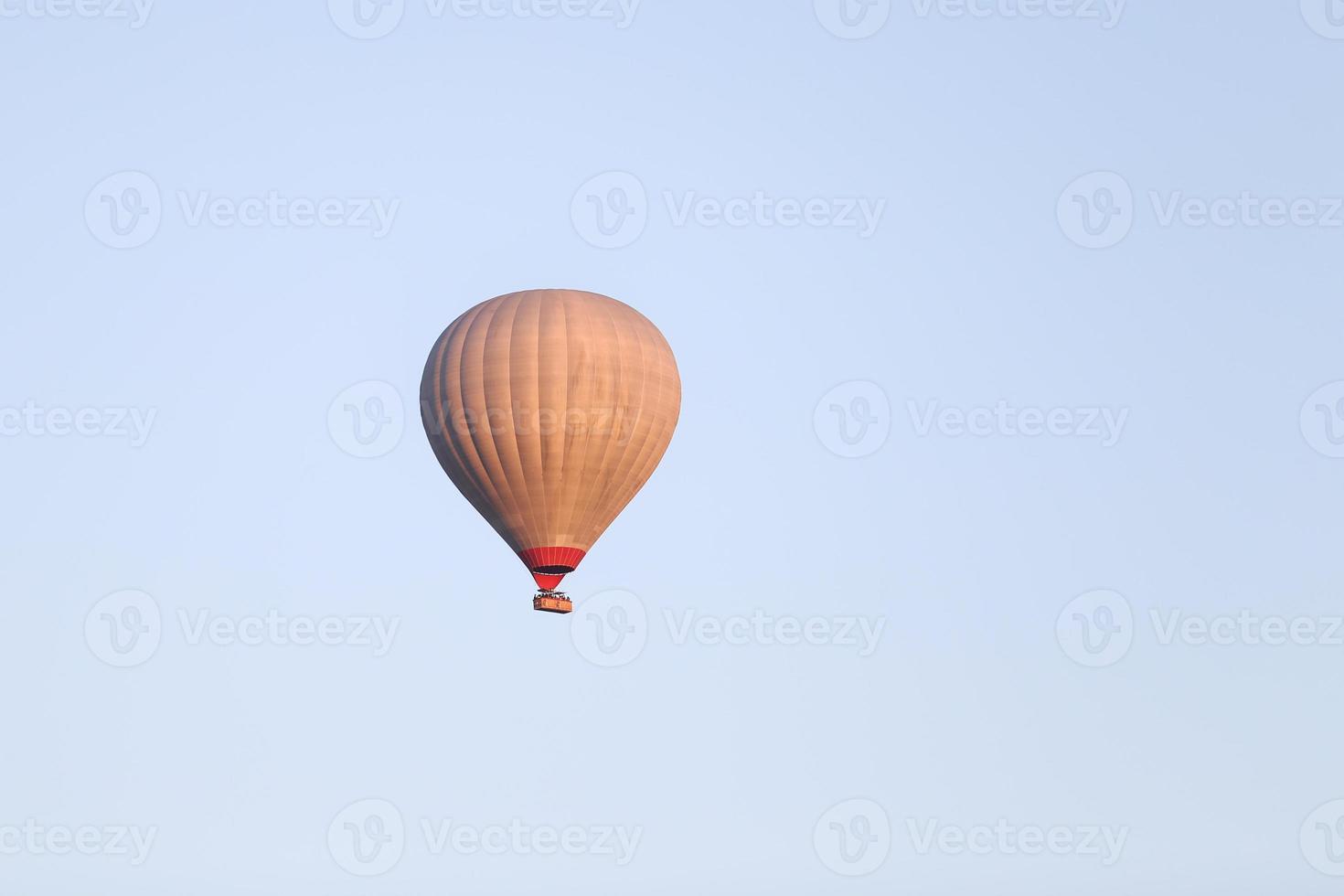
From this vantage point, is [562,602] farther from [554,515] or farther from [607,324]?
[607,324]

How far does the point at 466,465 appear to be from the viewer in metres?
73.8

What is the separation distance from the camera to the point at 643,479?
2985 inches

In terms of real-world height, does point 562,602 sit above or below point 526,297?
below

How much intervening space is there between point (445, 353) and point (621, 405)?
5305 millimetres

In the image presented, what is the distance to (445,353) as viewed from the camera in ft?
244

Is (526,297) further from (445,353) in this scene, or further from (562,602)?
(562,602)

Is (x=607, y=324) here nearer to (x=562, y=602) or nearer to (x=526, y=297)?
(x=526, y=297)

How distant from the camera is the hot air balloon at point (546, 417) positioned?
72.9 metres

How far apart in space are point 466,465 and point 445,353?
3299 mm

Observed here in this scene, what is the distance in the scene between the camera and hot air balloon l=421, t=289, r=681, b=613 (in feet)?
239

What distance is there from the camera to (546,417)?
72.7 meters

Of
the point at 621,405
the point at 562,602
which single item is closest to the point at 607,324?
the point at 621,405

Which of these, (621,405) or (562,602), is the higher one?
(621,405)

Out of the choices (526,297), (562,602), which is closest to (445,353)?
(526,297)
